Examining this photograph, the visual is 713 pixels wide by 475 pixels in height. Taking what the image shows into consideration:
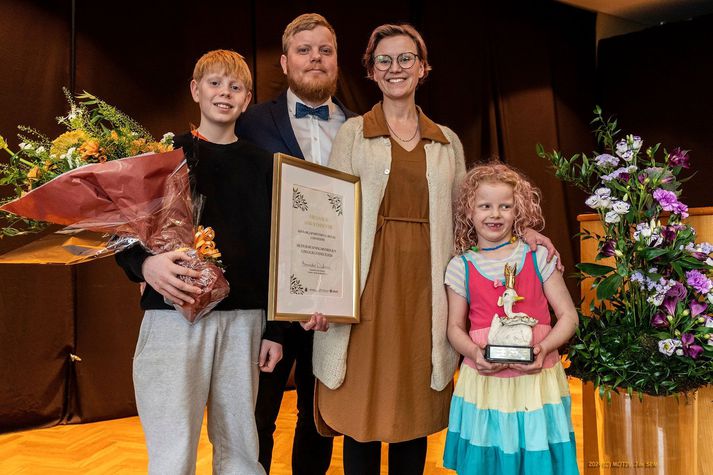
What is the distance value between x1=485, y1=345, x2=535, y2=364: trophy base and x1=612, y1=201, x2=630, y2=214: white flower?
23.7 inches

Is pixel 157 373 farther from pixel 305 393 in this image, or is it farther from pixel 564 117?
pixel 564 117

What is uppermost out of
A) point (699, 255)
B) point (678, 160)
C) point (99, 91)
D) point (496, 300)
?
point (99, 91)

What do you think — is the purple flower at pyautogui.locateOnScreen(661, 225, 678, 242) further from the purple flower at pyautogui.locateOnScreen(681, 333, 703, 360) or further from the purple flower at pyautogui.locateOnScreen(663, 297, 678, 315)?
the purple flower at pyautogui.locateOnScreen(681, 333, 703, 360)

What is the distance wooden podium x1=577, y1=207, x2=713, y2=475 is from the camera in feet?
6.50

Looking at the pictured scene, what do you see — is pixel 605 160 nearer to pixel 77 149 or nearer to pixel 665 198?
pixel 665 198

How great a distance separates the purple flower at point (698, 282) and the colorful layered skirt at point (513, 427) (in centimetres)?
55

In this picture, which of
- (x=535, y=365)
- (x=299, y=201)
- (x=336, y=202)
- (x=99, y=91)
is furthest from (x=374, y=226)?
(x=99, y=91)

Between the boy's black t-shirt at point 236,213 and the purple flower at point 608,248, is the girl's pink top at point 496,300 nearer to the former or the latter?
the purple flower at point 608,248

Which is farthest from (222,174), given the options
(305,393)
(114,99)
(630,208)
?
(114,99)

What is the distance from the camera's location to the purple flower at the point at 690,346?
1.91 meters

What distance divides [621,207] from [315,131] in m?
1.15

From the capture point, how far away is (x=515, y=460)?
176cm

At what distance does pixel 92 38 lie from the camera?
12.9 feet

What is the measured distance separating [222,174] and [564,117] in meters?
5.66
